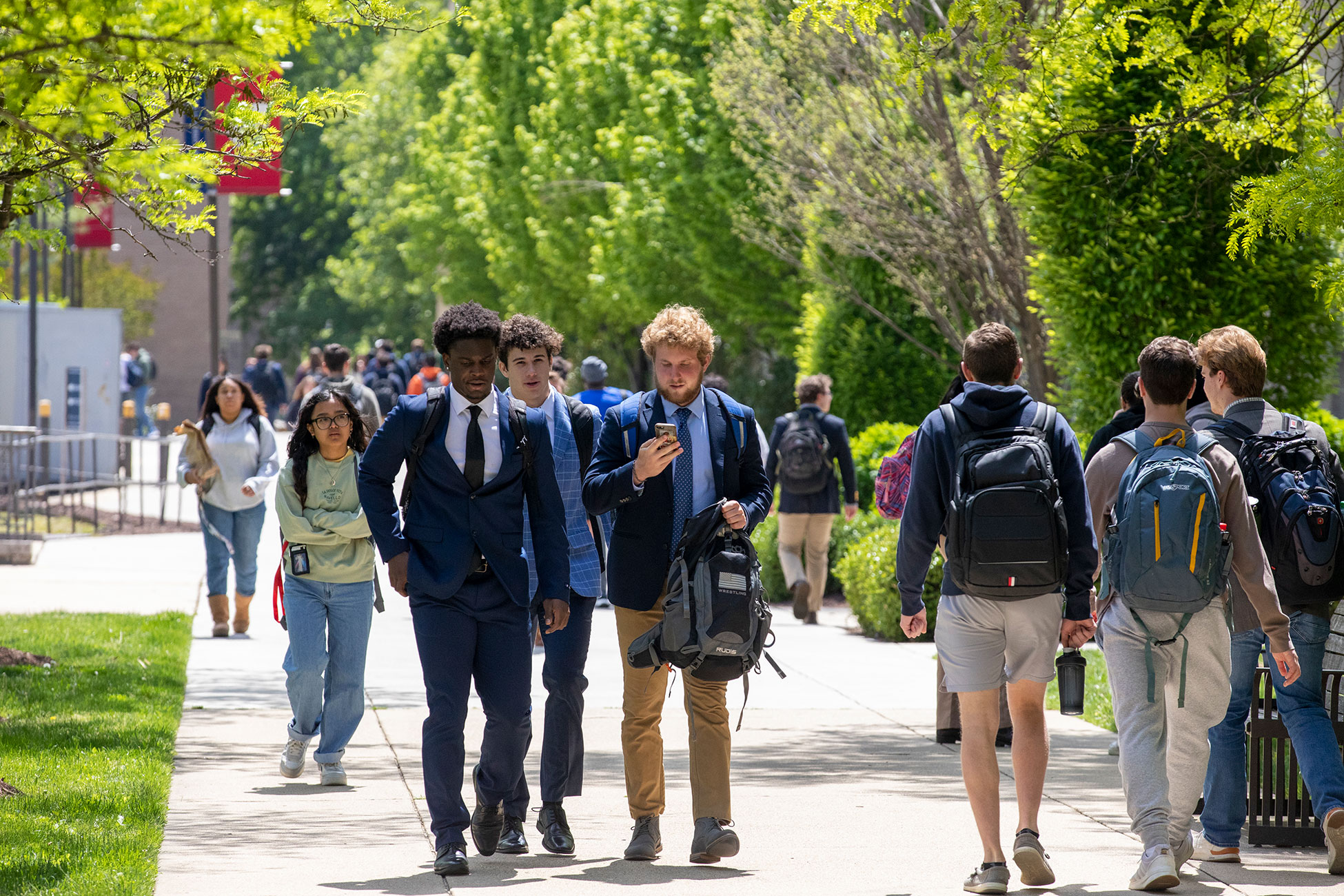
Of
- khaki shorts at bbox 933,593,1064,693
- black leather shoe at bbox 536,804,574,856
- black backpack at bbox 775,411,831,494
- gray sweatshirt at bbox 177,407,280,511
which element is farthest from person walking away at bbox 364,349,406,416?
khaki shorts at bbox 933,593,1064,693

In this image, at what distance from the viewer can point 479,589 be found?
5.81m

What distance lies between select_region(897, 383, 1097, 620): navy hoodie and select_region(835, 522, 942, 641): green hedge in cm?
627

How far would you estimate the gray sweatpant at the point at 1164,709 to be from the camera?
559 centimetres

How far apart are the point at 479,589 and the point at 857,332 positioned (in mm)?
12667

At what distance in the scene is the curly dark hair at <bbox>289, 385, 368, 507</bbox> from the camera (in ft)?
24.9

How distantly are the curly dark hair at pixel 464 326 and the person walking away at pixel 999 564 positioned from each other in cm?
156

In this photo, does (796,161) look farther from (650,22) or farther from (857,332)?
(650,22)

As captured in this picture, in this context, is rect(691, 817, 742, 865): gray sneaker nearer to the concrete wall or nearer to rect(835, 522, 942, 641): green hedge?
rect(835, 522, 942, 641): green hedge

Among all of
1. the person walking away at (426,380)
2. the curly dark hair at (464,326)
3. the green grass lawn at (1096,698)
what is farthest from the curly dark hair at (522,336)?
the person walking away at (426,380)

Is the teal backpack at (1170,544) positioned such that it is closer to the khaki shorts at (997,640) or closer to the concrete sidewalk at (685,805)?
the khaki shorts at (997,640)

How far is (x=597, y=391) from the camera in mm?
11625

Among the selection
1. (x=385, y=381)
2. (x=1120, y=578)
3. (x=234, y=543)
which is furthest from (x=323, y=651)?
(x=385, y=381)

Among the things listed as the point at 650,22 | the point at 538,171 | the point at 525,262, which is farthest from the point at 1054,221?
the point at 525,262

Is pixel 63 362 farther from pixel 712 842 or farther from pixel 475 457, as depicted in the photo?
pixel 712 842
